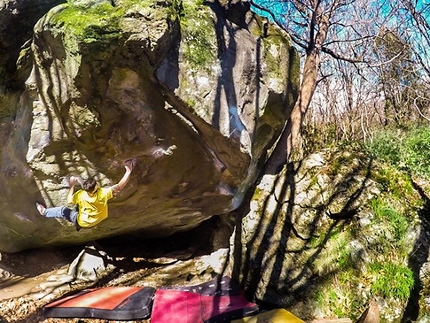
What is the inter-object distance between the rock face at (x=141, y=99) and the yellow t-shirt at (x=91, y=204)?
1.91 ft

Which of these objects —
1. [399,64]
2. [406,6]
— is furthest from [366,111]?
[406,6]

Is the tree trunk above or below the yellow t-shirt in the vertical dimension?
above

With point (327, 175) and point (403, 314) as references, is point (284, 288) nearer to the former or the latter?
point (403, 314)

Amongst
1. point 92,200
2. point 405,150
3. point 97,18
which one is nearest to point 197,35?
point 97,18

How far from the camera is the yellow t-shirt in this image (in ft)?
14.6

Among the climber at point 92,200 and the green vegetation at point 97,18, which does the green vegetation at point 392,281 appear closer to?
the climber at point 92,200

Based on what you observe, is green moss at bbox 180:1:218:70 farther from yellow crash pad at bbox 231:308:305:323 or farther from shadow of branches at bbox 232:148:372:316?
yellow crash pad at bbox 231:308:305:323

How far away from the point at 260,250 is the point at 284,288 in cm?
55

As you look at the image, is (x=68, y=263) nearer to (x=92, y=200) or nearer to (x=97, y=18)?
(x=92, y=200)

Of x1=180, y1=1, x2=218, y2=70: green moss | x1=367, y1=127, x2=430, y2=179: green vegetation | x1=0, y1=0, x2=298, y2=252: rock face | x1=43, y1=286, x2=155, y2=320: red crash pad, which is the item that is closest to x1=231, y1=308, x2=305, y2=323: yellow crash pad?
Result: x1=43, y1=286, x2=155, y2=320: red crash pad

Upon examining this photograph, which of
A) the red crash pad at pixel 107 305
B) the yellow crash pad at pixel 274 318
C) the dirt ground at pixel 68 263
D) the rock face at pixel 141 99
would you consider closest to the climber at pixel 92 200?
the rock face at pixel 141 99

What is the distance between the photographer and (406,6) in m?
9.90

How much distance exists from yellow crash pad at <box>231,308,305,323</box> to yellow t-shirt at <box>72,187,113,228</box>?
1.76m

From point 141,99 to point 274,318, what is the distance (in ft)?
8.11
